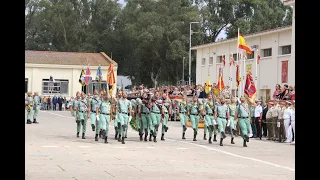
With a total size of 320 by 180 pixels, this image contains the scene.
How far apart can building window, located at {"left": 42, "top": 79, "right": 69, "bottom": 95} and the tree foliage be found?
906cm

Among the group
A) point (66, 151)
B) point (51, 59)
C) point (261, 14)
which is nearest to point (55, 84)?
point (51, 59)

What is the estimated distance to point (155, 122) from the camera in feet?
78.2

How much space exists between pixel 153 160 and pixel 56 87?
52385 millimetres

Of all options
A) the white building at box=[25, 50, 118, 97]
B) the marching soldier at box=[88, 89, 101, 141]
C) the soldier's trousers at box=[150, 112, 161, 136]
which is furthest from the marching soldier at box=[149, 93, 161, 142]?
the white building at box=[25, 50, 118, 97]

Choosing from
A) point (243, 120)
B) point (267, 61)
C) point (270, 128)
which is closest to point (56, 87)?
point (267, 61)

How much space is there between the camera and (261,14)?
73438 millimetres

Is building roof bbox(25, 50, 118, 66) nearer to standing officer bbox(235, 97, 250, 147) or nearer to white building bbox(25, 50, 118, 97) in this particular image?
white building bbox(25, 50, 118, 97)

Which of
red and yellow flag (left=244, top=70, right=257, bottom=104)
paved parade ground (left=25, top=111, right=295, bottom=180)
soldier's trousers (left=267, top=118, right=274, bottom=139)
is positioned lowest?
paved parade ground (left=25, top=111, right=295, bottom=180)

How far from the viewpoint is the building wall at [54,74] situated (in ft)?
215

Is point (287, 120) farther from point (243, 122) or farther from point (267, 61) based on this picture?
Result: point (267, 61)

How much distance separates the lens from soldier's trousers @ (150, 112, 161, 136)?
23608mm

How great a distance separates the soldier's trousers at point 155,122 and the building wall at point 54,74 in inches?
1630
